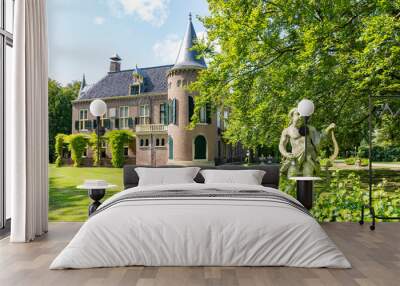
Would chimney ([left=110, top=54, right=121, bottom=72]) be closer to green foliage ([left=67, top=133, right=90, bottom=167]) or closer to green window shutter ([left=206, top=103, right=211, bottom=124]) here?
green foliage ([left=67, top=133, right=90, bottom=167])

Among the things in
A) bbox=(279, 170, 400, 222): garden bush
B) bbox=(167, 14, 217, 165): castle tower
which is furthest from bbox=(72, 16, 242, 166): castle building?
bbox=(279, 170, 400, 222): garden bush

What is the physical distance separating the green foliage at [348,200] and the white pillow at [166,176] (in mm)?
2073

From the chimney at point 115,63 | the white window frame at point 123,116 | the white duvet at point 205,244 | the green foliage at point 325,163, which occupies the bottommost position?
the white duvet at point 205,244

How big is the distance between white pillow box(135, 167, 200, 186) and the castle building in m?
2.55

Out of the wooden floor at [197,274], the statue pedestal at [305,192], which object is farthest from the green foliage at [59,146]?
the statue pedestal at [305,192]

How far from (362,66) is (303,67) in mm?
825

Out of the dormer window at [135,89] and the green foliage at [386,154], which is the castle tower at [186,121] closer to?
the dormer window at [135,89]

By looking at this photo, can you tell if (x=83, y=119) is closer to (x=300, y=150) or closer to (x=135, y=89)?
(x=135, y=89)

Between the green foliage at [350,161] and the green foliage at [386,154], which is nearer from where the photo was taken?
the green foliage at [386,154]

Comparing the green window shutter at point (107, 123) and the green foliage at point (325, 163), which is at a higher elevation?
the green window shutter at point (107, 123)

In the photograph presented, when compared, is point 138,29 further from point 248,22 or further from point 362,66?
point 362,66

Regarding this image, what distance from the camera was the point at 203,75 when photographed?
6086 millimetres

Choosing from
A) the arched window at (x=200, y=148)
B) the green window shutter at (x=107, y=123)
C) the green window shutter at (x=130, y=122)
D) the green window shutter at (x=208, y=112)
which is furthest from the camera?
the green window shutter at (x=107, y=123)

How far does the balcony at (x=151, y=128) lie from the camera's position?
808 cm
